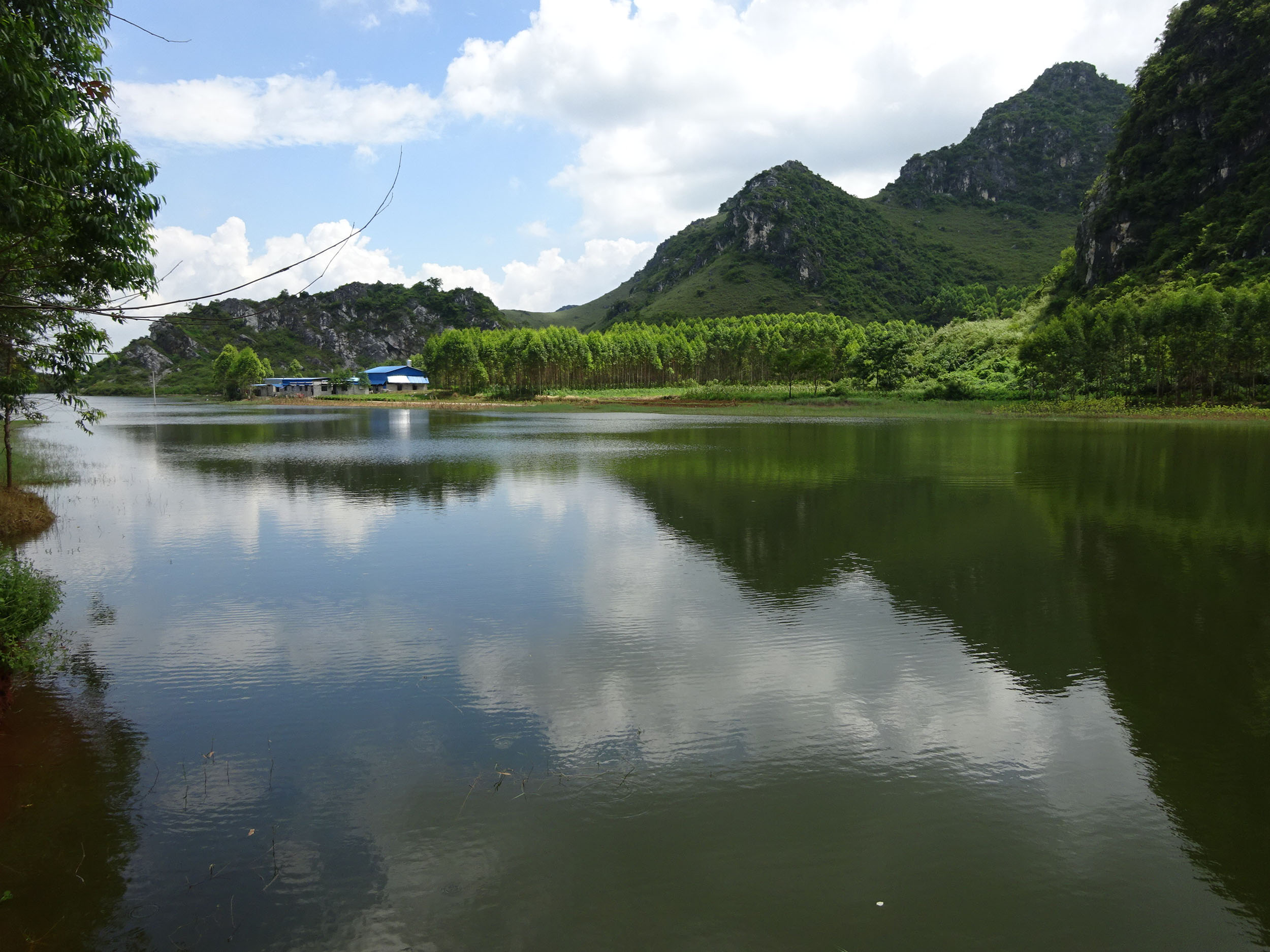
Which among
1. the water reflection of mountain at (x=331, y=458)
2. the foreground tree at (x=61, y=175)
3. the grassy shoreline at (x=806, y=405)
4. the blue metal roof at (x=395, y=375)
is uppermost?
the blue metal roof at (x=395, y=375)

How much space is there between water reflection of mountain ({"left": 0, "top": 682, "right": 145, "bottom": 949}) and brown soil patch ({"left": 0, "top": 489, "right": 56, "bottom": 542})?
1166cm

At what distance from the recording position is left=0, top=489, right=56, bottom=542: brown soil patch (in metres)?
18.0

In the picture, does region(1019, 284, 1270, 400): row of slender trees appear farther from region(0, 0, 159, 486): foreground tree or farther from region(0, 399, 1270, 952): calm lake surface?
region(0, 0, 159, 486): foreground tree

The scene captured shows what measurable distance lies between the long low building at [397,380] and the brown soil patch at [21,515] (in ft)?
409

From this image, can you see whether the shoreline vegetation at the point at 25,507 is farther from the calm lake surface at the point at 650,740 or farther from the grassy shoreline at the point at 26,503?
the calm lake surface at the point at 650,740

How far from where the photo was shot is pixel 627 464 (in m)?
32.6

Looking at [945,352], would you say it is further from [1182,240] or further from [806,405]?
[1182,240]

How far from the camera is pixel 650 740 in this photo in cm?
795

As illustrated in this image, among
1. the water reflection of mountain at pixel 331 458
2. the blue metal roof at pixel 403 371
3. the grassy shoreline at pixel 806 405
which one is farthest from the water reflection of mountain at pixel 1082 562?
the blue metal roof at pixel 403 371

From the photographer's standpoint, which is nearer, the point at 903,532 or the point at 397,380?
the point at 903,532

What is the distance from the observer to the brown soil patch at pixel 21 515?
18.0 meters

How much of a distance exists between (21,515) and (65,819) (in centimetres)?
1641

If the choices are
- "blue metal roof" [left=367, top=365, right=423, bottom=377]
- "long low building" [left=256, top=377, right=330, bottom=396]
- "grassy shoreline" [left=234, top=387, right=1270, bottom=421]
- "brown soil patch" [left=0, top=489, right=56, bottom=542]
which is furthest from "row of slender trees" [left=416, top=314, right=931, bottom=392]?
"brown soil patch" [left=0, top=489, right=56, bottom=542]

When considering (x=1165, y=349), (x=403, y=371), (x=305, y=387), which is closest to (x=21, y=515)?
(x=1165, y=349)
